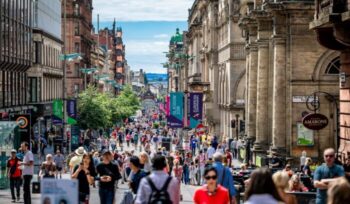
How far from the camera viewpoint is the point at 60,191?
39.7 ft

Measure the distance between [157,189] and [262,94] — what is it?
3222cm

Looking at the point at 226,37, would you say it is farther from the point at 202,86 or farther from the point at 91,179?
the point at 91,179

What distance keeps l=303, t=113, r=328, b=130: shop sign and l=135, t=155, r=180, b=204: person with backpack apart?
1883 cm

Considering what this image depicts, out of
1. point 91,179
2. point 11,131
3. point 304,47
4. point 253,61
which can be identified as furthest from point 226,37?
point 91,179

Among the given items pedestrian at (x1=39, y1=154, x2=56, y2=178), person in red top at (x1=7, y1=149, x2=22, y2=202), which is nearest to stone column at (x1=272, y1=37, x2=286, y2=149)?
person in red top at (x1=7, y1=149, x2=22, y2=202)

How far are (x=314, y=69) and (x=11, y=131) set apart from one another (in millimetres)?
13302

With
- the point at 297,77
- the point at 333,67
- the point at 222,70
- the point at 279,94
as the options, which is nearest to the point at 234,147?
the point at 279,94

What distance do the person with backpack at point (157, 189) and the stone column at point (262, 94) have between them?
31.5 metres

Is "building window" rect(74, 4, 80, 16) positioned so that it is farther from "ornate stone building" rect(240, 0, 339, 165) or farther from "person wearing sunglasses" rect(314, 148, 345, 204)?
"person wearing sunglasses" rect(314, 148, 345, 204)

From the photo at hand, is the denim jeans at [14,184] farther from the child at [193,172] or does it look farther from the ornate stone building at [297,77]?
the ornate stone building at [297,77]

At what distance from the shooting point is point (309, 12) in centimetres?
3803

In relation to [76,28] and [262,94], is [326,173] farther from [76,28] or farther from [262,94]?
[76,28]

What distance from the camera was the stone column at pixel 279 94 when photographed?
39.0 m

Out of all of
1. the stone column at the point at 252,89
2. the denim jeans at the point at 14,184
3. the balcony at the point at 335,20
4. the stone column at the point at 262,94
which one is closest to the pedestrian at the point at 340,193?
the balcony at the point at 335,20
